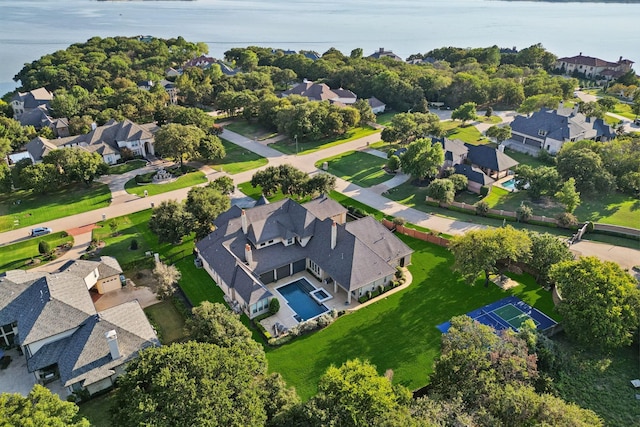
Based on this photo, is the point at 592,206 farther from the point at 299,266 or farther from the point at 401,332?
the point at 299,266

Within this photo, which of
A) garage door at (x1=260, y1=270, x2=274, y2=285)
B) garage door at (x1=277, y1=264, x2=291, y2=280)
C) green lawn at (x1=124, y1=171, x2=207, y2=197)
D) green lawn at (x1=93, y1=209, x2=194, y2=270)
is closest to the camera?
garage door at (x1=260, y1=270, x2=274, y2=285)

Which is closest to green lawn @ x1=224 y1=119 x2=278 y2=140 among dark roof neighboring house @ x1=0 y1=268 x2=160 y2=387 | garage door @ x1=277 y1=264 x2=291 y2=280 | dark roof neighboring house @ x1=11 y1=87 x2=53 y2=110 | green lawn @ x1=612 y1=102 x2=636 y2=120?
dark roof neighboring house @ x1=11 y1=87 x2=53 y2=110

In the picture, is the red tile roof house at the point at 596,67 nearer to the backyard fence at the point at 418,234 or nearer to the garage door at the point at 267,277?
the backyard fence at the point at 418,234

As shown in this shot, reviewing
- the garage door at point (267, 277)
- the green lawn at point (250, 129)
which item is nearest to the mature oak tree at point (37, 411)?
the garage door at point (267, 277)

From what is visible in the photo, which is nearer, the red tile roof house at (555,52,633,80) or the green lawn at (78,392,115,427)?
the green lawn at (78,392,115,427)

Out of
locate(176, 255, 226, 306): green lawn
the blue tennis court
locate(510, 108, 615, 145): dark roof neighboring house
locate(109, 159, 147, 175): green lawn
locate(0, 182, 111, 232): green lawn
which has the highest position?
locate(510, 108, 615, 145): dark roof neighboring house

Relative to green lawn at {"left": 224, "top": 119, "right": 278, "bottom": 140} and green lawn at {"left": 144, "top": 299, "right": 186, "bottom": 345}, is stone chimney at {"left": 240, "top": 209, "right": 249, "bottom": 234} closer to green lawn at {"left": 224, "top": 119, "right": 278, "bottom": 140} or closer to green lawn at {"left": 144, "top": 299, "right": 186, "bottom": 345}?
green lawn at {"left": 144, "top": 299, "right": 186, "bottom": 345}

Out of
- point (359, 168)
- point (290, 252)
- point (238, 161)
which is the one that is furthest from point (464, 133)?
point (290, 252)

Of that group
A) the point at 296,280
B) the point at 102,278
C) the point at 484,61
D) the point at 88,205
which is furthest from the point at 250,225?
the point at 484,61
